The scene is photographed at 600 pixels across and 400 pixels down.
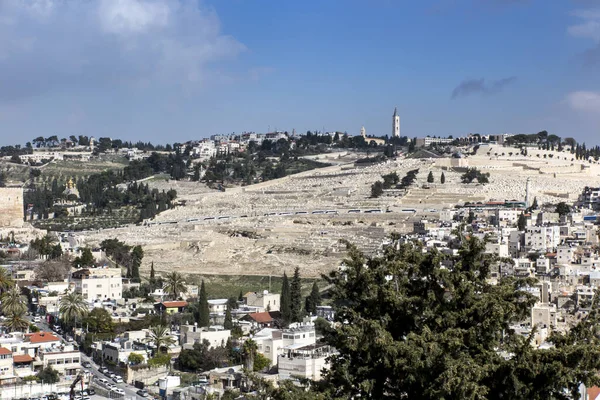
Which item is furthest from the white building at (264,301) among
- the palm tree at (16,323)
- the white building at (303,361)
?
the white building at (303,361)

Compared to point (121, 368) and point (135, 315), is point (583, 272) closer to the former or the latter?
point (135, 315)

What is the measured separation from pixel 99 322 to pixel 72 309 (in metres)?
0.91

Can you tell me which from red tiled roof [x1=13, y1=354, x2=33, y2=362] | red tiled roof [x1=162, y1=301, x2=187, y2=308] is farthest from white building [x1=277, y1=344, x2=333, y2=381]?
red tiled roof [x1=162, y1=301, x2=187, y2=308]

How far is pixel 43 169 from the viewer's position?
3905 inches

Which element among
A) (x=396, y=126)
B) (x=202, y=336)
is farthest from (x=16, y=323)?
(x=396, y=126)

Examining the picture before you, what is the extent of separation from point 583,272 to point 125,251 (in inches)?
845

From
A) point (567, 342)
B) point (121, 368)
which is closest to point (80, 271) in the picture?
point (121, 368)

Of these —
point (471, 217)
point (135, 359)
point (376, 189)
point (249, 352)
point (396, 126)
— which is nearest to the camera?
point (249, 352)

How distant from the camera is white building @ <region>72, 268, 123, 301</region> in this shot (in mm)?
37875

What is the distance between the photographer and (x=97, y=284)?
3822 centimetres

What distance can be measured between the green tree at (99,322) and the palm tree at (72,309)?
0.24 metres

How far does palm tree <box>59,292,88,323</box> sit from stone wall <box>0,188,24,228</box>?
87.3 feet

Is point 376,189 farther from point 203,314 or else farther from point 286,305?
point 203,314

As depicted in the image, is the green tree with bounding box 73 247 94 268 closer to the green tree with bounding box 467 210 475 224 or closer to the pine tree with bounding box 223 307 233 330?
the pine tree with bounding box 223 307 233 330
